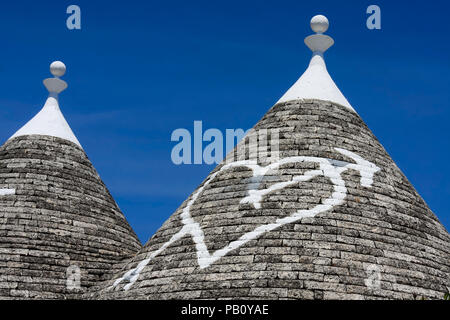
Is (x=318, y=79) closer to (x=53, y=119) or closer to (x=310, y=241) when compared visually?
(x=310, y=241)

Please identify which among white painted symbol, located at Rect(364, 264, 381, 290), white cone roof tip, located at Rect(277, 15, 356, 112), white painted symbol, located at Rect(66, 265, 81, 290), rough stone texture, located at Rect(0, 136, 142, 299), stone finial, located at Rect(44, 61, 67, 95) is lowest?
white painted symbol, located at Rect(364, 264, 381, 290)

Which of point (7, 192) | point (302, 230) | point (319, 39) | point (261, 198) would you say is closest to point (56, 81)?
point (7, 192)

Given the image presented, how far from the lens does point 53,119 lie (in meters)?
16.7

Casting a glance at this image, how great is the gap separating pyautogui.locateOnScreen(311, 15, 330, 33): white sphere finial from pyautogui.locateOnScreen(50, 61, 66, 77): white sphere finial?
6200mm

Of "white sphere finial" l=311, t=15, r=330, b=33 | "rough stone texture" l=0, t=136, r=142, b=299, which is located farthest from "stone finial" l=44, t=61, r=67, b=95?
"white sphere finial" l=311, t=15, r=330, b=33

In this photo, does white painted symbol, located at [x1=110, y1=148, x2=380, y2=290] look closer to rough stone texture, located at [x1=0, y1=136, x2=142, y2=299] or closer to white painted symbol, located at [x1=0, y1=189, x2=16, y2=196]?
rough stone texture, located at [x1=0, y1=136, x2=142, y2=299]

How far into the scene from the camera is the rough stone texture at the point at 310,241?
1061cm

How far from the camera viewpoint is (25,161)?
1544cm

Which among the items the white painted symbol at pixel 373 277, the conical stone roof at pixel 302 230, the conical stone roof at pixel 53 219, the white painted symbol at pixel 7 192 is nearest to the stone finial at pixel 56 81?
the conical stone roof at pixel 53 219

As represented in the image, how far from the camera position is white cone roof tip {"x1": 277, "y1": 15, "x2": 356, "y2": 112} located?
1414 cm

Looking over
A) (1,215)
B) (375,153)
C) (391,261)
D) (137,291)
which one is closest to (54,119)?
(1,215)

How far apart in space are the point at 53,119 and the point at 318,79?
243 inches

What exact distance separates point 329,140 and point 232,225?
2.52 metres

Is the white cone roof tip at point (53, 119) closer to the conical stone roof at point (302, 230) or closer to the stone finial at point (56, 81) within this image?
the stone finial at point (56, 81)
